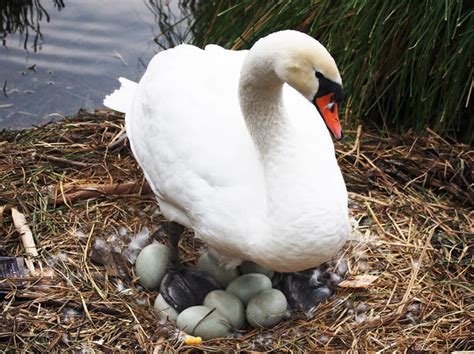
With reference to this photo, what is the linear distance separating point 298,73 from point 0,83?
3172mm

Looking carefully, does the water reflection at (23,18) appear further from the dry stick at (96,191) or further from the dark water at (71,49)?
the dry stick at (96,191)

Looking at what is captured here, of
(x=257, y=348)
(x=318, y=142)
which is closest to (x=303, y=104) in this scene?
(x=318, y=142)

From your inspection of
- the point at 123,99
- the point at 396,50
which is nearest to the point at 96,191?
the point at 123,99

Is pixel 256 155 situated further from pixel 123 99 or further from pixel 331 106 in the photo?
pixel 123 99

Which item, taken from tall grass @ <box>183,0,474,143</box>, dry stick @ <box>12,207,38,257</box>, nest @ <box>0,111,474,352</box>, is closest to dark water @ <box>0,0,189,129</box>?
nest @ <box>0,111,474,352</box>

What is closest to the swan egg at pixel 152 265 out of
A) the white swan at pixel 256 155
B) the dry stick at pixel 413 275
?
the white swan at pixel 256 155

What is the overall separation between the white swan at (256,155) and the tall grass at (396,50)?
3.33 feet

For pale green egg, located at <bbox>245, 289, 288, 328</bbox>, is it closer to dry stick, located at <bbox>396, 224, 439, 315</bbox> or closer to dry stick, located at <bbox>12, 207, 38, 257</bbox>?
dry stick, located at <bbox>396, 224, 439, 315</bbox>

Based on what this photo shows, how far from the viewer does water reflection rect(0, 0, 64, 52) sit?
5848mm

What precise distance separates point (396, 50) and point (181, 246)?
1.47 m

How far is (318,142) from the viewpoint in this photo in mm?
3148

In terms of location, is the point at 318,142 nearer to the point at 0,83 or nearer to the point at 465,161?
the point at 465,161

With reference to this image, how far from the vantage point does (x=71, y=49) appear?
5.75 m

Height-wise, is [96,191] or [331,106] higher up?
[331,106]
